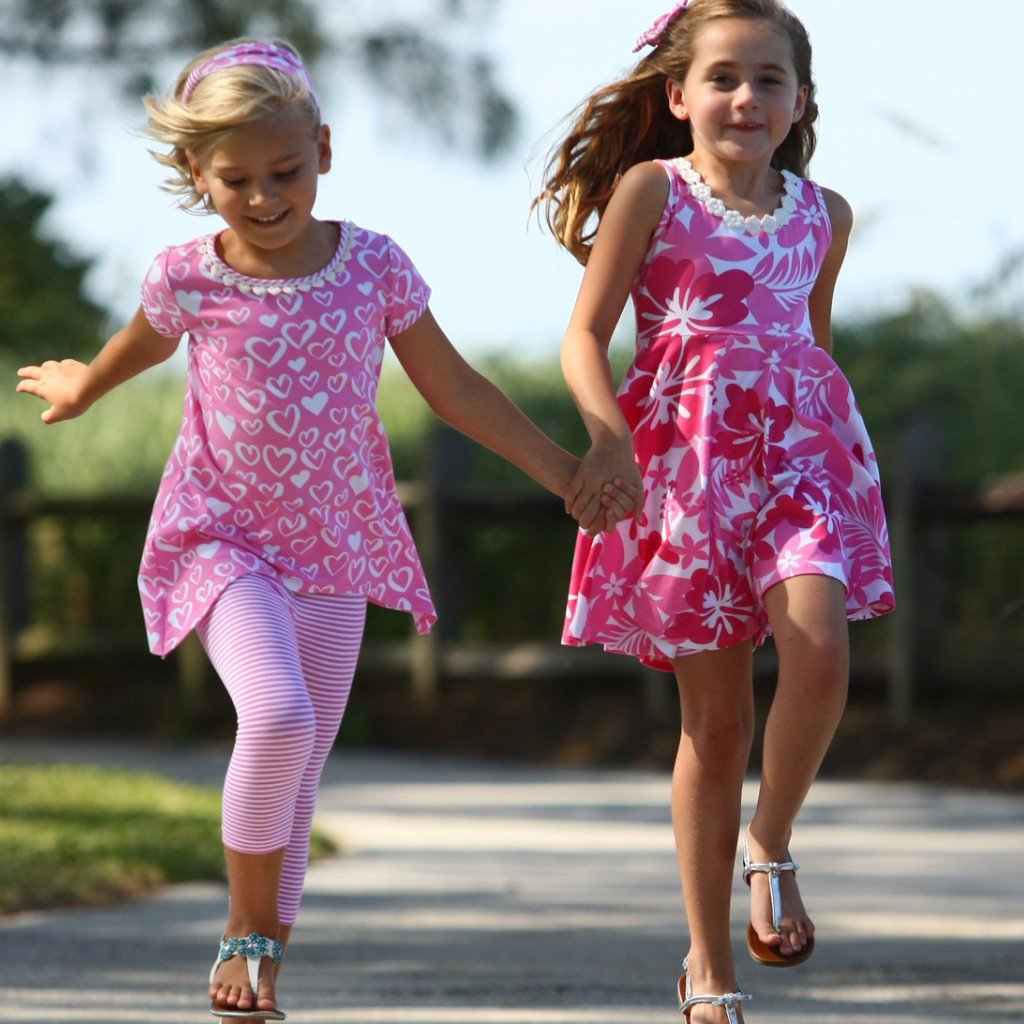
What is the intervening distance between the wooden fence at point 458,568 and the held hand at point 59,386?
4629mm

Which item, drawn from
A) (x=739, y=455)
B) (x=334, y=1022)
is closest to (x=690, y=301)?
(x=739, y=455)

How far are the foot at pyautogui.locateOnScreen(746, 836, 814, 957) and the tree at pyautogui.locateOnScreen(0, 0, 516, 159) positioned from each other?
8.17 metres

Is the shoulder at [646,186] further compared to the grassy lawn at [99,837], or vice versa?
the grassy lawn at [99,837]

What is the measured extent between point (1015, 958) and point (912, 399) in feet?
17.0

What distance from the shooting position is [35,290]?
1291 centimetres

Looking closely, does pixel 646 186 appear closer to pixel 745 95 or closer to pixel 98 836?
pixel 745 95

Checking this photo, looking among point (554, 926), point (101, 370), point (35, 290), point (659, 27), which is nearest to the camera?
point (101, 370)

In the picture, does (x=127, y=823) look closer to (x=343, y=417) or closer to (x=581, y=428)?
(x=343, y=417)

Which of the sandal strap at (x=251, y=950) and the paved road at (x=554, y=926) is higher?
the sandal strap at (x=251, y=950)

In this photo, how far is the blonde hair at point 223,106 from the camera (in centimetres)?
324

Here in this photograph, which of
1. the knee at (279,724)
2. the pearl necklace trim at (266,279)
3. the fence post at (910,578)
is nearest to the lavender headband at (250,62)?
the pearl necklace trim at (266,279)

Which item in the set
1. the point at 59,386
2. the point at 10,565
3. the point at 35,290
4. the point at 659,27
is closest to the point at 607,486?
the point at 659,27

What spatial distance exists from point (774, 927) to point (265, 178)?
59.8 inches

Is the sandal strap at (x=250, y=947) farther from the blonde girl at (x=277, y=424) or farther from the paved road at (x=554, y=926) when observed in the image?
the paved road at (x=554, y=926)
